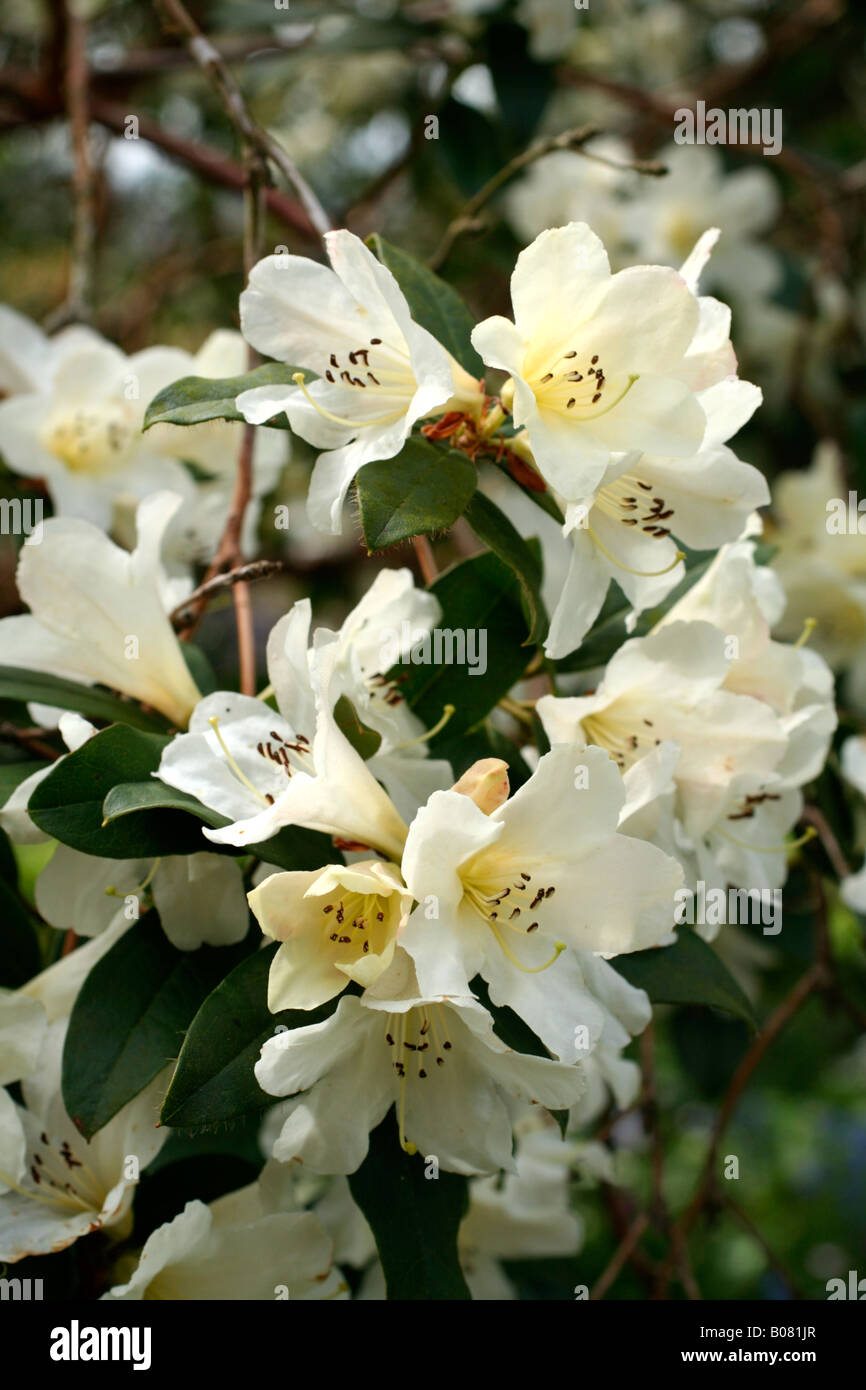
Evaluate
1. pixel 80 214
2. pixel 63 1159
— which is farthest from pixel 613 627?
pixel 80 214

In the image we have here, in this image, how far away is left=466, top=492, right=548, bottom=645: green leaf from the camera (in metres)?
0.81

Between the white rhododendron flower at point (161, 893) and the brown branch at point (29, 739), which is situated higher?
the brown branch at point (29, 739)

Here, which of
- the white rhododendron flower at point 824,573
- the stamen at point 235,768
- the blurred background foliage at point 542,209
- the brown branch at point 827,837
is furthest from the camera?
the blurred background foliage at point 542,209

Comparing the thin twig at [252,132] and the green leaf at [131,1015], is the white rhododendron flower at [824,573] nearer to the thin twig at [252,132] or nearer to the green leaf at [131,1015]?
the thin twig at [252,132]

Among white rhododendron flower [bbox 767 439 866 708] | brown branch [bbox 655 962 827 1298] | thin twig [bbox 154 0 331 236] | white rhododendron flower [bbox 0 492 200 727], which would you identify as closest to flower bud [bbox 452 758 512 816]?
white rhododendron flower [bbox 0 492 200 727]

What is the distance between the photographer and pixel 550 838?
732mm

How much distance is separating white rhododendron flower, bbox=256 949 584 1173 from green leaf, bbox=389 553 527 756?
235mm

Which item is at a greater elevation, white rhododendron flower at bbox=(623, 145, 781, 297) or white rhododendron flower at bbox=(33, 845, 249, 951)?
white rhododendron flower at bbox=(623, 145, 781, 297)

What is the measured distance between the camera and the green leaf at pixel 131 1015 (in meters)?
0.83

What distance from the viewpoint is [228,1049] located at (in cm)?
76

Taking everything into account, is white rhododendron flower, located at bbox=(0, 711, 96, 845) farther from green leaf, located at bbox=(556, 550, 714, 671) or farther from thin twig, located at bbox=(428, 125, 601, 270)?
A: thin twig, located at bbox=(428, 125, 601, 270)

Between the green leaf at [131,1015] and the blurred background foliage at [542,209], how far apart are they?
48 cm

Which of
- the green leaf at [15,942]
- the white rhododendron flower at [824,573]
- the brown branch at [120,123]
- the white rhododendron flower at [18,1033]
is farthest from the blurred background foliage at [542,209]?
the white rhododendron flower at [18,1033]
